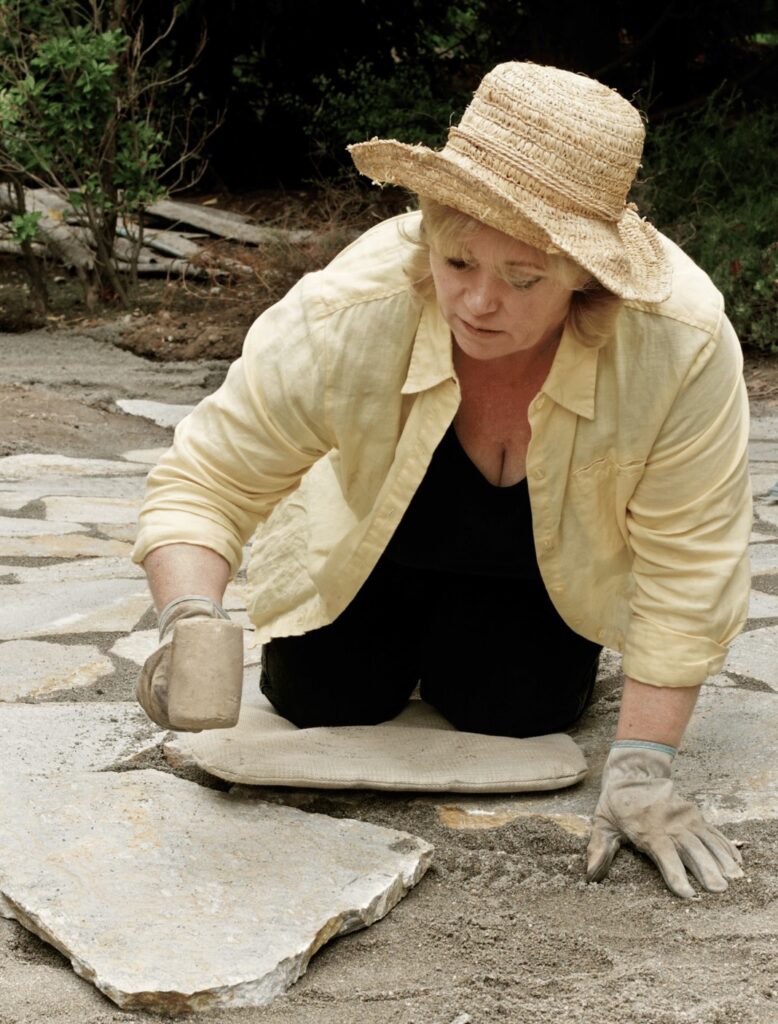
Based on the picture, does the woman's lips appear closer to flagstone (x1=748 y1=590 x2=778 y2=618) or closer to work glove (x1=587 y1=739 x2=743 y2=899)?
work glove (x1=587 y1=739 x2=743 y2=899)

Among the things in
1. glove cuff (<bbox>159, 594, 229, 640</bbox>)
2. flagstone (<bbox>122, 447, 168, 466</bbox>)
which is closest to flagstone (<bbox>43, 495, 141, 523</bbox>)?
flagstone (<bbox>122, 447, 168, 466</bbox>)

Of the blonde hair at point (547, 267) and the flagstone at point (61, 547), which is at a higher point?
the blonde hair at point (547, 267)

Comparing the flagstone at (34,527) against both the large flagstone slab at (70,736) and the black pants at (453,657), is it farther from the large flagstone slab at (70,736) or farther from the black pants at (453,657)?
the black pants at (453,657)

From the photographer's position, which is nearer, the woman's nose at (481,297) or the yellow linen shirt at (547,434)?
the woman's nose at (481,297)

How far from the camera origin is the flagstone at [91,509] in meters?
4.80

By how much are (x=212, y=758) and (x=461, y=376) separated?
79 cm

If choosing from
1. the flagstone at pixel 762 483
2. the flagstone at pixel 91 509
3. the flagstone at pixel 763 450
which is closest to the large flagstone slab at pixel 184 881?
the flagstone at pixel 91 509

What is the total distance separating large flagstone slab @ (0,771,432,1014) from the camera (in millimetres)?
1898

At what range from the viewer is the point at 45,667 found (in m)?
Result: 3.18

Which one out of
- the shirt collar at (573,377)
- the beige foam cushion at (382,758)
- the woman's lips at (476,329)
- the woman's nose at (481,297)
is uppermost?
the woman's nose at (481,297)

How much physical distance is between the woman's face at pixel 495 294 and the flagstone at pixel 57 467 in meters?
3.58

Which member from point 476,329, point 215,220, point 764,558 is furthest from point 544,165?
point 215,220

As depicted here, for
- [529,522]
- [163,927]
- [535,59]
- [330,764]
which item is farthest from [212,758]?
[535,59]

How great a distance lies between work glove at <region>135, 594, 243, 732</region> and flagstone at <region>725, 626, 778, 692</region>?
55.0 inches
